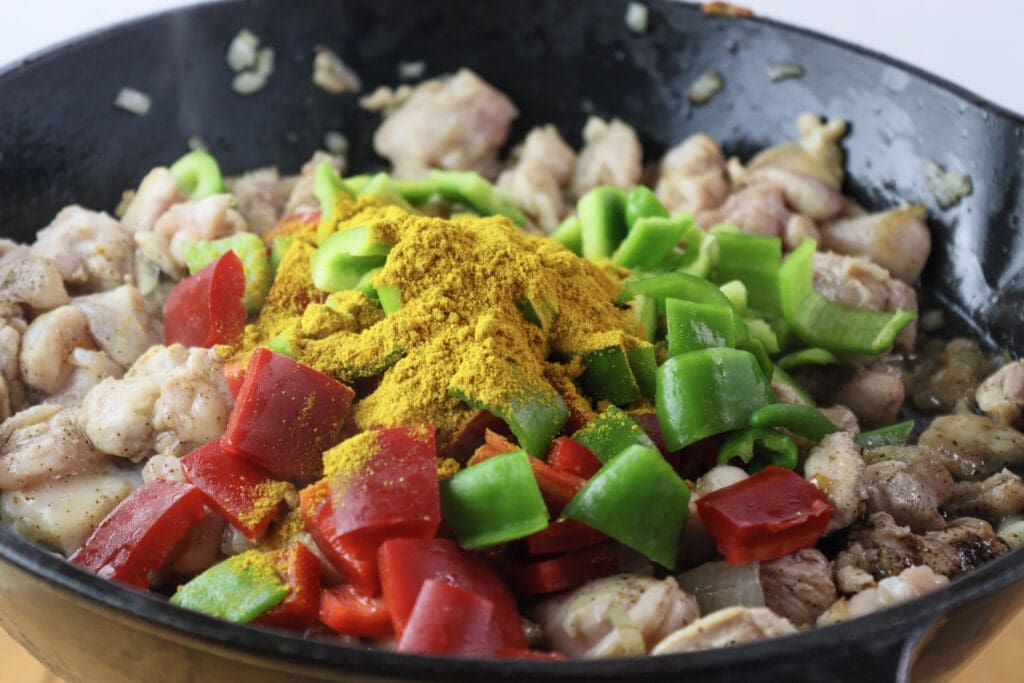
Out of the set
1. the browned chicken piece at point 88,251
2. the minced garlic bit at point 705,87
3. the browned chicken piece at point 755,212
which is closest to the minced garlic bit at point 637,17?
the minced garlic bit at point 705,87

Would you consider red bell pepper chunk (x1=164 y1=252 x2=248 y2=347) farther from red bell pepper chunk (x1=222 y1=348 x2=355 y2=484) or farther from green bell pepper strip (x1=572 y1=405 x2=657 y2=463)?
green bell pepper strip (x1=572 y1=405 x2=657 y2=463)

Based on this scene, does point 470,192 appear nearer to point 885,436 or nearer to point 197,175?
point 197,175

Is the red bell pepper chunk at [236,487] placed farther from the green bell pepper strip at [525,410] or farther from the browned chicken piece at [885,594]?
the browned chicken piece at [885,594]

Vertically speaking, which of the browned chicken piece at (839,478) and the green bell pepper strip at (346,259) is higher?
the green bell pepper strip at (346,259)

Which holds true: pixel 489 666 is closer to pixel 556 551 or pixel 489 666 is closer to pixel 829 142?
pixel 556 551

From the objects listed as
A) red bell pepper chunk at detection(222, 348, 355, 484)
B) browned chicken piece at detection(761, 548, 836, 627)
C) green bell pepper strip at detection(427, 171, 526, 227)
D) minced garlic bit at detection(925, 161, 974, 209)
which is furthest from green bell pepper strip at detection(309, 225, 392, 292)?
minced garlic bit at detection(925, 161, 974, 209)
